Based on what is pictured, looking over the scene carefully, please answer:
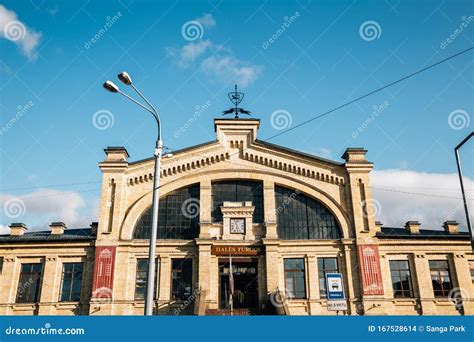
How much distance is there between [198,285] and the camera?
77.4 feet

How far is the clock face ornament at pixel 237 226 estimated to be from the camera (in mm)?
25219

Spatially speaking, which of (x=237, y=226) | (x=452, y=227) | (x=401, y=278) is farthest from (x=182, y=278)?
(x=452, y=227)

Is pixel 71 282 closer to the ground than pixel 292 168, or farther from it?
closer to the ground

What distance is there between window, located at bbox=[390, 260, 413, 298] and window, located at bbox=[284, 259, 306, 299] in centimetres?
567

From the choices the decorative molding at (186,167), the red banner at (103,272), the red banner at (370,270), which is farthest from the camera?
the decorative molding at (186,167)

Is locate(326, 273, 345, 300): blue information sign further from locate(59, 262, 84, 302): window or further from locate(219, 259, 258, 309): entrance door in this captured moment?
locate(59, 262, 84, 302): window

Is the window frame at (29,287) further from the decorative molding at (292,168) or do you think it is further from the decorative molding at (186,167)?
the decorative molding at (292,168)

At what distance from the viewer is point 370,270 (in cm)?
2388

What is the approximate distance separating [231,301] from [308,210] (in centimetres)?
811

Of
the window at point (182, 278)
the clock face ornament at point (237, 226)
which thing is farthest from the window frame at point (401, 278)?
the window at point (182, 278)

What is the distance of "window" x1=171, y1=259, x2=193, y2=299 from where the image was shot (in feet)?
78.2

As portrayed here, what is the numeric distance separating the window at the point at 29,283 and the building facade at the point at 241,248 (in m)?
0.07

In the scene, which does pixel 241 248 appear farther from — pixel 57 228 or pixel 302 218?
pixel 57 228

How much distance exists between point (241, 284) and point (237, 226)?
3.65 m
